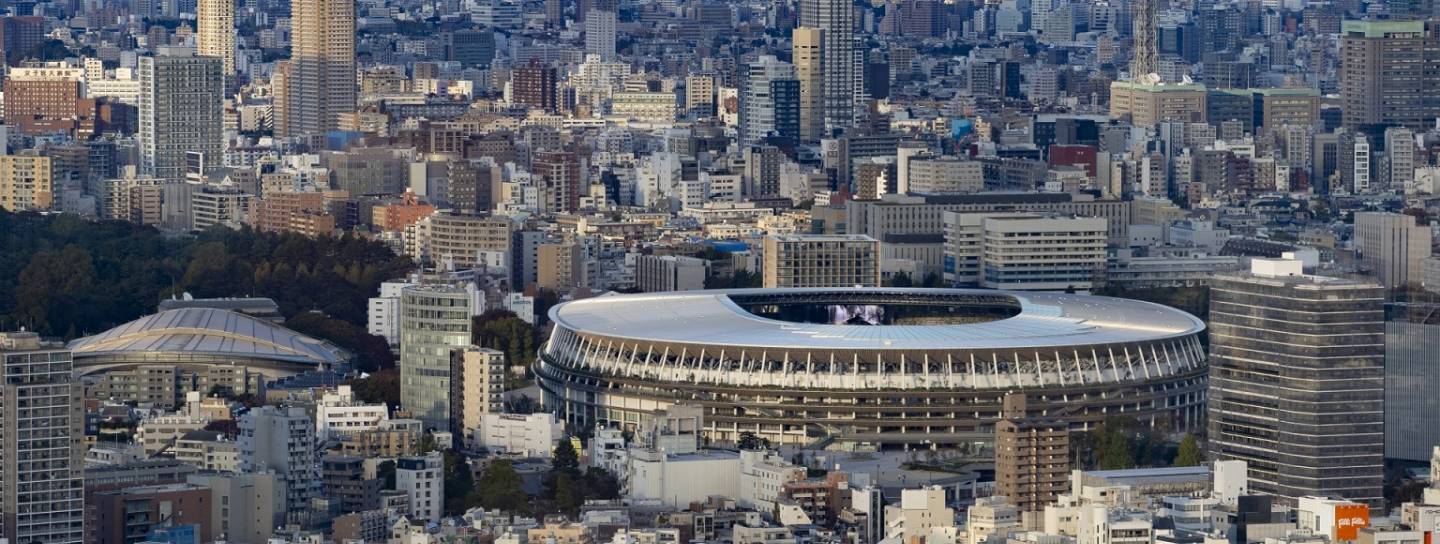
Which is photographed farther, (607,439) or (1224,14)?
(1224,14)

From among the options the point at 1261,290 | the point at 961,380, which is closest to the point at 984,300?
the point at 961,380

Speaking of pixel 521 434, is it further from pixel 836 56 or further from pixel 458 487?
pixel 836 56

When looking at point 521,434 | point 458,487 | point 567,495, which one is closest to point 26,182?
point 521,434

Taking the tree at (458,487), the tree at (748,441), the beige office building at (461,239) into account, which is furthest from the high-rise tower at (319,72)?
the tree at (458,487)

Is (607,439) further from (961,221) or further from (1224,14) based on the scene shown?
(1224,14)

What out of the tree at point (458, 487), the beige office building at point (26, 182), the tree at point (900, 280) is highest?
the beige office building at point (26, 182)

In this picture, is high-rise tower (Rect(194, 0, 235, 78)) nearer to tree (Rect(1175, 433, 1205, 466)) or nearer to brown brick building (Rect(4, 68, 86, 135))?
brown brick building (Rect(4, 68, 86, 135))

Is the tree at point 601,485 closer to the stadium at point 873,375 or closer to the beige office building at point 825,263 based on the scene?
the stadium at point 873,375
